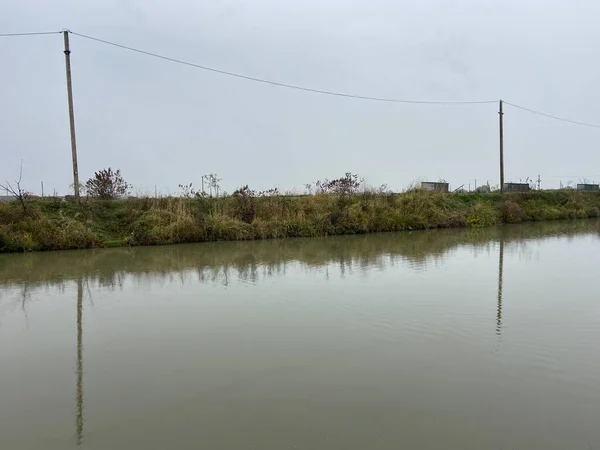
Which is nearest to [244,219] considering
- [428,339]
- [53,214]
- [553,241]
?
[53,214]

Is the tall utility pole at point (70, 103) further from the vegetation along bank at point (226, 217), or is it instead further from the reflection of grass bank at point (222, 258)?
the reflection of grass bank at point (222, 258)

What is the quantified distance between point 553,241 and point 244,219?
12.1 metres

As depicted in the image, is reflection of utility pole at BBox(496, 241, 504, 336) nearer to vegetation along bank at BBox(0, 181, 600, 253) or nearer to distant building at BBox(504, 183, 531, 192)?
vegetation along bank at BBox(0, 181, 600, 253)

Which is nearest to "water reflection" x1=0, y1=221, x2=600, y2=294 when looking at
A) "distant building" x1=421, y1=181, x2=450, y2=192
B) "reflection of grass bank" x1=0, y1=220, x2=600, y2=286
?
"reflection of grass bank" x1=0, y1=220, x2=600, y2=286

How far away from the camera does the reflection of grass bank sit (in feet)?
36.2

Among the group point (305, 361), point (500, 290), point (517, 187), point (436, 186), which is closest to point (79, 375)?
point (305, 361)

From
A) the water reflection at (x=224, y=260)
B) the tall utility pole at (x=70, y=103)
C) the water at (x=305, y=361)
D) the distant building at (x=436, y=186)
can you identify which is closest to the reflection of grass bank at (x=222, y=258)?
the water reflection at (x=224, y=260)

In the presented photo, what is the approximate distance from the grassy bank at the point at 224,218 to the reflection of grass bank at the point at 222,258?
1.17m

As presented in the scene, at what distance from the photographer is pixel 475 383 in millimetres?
4312

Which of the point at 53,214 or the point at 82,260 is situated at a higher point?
the point at 53,214

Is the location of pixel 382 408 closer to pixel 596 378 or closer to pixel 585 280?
pixel 596 378

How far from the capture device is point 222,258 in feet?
45.0

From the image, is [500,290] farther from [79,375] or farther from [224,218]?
[224,218]

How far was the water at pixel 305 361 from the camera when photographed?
3.54 metres
